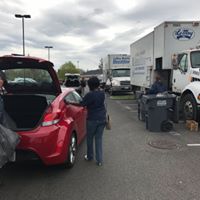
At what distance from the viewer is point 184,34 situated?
1150 cm

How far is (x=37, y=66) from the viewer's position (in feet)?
19.3

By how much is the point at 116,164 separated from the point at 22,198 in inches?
78.5

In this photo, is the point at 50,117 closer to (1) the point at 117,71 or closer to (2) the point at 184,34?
(2) the point at 184,34

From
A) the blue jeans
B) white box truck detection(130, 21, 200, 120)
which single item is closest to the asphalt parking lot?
the blue jeans

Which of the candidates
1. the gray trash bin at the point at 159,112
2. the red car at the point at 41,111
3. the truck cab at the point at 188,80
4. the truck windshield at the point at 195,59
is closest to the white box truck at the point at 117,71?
the truck cab at the point at 188,80

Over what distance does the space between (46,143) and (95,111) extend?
4.04 ft

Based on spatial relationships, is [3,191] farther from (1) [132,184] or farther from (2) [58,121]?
(1) [132,184]

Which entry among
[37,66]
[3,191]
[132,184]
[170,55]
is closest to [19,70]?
[37,66]

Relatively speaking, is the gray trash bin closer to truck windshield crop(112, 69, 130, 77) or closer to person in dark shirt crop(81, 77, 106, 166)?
person in dark shirt crop(81, 77, 106, 166)

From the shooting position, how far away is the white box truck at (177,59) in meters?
A: 9.41

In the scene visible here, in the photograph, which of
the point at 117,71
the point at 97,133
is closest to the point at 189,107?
the point at 97,133

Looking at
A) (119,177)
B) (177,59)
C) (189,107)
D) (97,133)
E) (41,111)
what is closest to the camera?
(119,177)

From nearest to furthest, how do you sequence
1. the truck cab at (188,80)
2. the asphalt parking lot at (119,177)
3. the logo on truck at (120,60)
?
the asphalt parking lot at (119,177)
the truck cab at (188,80)
the logo on truck at (120,60)

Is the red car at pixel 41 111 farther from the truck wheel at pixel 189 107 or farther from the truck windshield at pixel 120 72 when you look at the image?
the truck windshield at pixel 120 72
